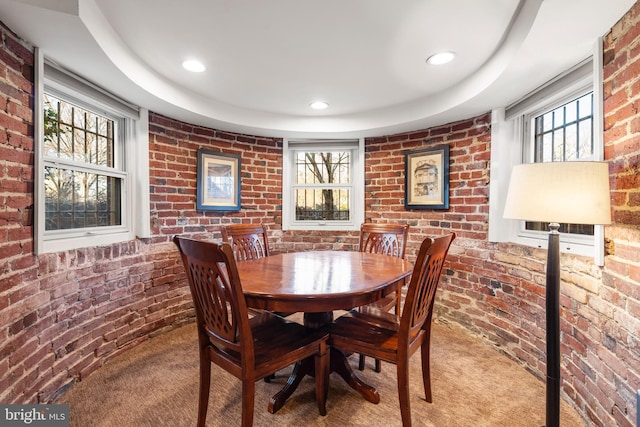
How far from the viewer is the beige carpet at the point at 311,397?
168cm

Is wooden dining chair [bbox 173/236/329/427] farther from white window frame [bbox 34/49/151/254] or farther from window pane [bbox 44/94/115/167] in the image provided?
window pane [bbox 44/94/115/167]

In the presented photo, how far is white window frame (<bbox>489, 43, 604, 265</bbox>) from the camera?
5.81 ft

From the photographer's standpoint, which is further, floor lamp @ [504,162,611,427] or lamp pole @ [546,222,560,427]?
lamp pole @ [546,222,560,427]

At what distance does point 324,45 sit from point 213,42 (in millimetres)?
690

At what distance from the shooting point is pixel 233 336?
4.63 feet

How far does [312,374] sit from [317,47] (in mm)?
2120

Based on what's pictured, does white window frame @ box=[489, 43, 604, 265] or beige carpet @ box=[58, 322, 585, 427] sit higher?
white window frame @ box=[489, 43, 604, 265]

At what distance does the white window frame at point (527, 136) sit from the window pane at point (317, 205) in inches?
68.8

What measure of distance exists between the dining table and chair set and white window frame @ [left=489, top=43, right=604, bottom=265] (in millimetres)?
1004

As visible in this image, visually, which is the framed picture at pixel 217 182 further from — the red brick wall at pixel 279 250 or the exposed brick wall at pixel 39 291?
the exposed brick wall at pixel 39 291

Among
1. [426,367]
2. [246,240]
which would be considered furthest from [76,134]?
[426,367]

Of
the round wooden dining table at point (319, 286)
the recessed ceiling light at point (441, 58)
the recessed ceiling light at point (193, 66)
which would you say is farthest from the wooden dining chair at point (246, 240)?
the recessed ceiling light at point (441, 58)

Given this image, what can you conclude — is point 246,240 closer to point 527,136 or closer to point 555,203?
point 555,203

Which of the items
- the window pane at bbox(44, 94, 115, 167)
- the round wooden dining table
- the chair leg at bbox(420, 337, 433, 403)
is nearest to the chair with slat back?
the round wooden dining table
